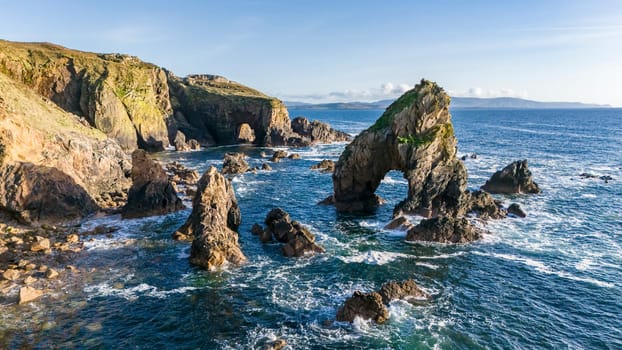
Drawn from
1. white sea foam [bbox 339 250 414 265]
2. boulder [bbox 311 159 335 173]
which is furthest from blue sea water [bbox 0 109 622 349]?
boulder [bbox 311 159 335 173]

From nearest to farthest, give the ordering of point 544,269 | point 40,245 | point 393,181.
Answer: point 544,269, point 40,245, point 393,181

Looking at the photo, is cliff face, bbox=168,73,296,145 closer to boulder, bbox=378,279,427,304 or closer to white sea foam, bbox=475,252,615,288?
white sea foam, bbox=475,252,615,288

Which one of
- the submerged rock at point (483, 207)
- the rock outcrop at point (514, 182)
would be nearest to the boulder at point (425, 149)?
the submerged rock at point (483, 207)

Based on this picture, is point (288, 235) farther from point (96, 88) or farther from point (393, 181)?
point (96, 88)

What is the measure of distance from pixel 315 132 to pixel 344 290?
388 feet

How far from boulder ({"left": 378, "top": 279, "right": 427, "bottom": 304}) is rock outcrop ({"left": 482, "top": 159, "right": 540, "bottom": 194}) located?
1721 inches

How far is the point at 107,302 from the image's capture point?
3319 cm

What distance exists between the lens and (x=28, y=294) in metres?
33.2

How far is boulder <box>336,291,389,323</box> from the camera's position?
30.6 meters

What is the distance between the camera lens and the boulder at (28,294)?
32.7 meters

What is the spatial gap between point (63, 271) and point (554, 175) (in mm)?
90306

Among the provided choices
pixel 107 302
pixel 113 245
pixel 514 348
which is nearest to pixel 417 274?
pixel 514 348

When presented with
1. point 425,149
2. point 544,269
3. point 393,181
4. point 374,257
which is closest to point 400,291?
point 374,257

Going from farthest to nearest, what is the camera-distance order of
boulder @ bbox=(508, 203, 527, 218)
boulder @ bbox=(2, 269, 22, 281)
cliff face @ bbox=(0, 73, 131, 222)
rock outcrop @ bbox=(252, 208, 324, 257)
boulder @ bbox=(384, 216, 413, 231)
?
boulder @ bbox=(508, 203, 527, 218), boulder @ bbox=(384, 216, 413, 231), cliff face @ bbox=(0, 73, 131, 222), rock outcrop @ bbox=(252, 208, 324, 257), boulder @ bbox=(2, 269, 22, 281)
